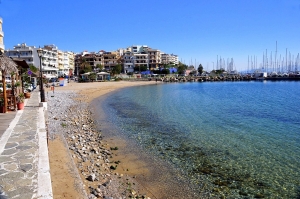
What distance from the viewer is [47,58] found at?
9075 cm

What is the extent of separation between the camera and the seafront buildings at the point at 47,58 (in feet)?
269

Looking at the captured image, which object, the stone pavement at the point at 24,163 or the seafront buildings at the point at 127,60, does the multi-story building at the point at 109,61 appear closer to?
the seafront buildings at the point at 127,60

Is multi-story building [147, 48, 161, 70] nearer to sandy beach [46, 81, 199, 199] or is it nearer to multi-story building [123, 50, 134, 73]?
multi-story building [123, 50, 134, 73]

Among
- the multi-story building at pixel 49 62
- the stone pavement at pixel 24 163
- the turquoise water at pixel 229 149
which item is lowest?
the turquoise water at pixel 229 149

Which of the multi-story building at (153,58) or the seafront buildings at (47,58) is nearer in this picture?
the seafront buildings at (47,58)

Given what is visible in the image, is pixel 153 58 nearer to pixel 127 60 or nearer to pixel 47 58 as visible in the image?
pixel 127 60

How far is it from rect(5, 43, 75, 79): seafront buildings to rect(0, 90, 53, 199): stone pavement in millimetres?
56754

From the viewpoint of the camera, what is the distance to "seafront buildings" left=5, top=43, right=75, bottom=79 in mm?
82062

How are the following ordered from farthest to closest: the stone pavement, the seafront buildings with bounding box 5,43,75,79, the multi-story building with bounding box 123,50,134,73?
the multi-story building with bounding box 123,50,134,73, the seafront buildings with bounding box 5,43,75,79, the stone pavement

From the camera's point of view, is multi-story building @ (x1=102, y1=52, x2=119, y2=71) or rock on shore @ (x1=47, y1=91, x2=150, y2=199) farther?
multi-story building @ (x1=102, y1=52, x2=119, y2=71)

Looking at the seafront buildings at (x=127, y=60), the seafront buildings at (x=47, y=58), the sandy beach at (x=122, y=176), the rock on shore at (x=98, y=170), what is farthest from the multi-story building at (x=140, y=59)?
the sandy beach at (x=122, y=176)

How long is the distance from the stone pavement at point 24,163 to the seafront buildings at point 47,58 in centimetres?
5675

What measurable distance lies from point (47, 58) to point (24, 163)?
304 feet

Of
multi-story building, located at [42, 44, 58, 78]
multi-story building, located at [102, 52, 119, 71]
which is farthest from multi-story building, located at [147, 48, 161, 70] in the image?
multi-story building, located at [42, 44, 58, 78]
